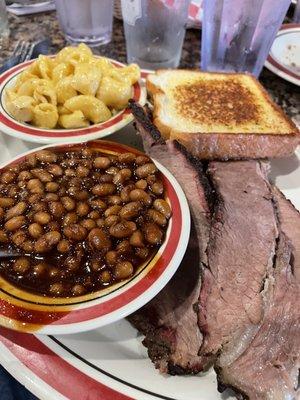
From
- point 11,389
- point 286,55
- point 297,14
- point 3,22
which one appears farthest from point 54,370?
point 297,14

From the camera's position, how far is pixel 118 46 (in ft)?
9.41

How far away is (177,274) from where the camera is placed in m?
1.52

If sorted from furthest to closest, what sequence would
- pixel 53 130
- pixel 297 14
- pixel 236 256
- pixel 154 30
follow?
pixel 297 14 → pixel 154 30 → pixel 53 130 → pixel 236 256

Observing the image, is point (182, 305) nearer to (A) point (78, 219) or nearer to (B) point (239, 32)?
(A) point (78, 219)

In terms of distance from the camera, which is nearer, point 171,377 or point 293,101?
point 171,377

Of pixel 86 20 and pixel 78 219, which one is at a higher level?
pixel 78 219

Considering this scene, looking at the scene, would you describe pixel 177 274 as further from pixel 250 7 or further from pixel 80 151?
pixel 250 7

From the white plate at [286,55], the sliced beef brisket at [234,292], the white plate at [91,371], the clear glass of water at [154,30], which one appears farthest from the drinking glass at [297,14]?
the white plate at [91,371]

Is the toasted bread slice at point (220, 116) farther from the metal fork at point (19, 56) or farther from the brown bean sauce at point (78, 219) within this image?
the metal fork at point (19, 56)

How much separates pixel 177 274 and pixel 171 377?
1.16 feet

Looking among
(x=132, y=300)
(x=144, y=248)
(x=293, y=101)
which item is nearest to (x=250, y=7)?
(x=293, y=101)

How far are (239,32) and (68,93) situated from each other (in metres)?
1.06

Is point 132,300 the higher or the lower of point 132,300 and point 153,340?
the higher

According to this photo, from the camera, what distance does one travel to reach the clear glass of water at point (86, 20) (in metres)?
2.62
